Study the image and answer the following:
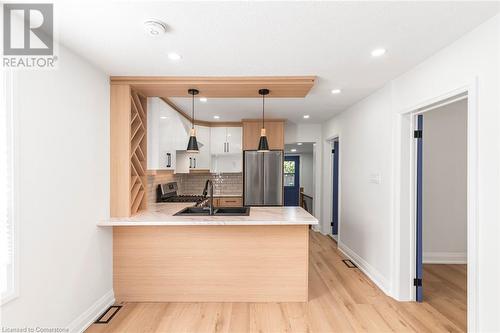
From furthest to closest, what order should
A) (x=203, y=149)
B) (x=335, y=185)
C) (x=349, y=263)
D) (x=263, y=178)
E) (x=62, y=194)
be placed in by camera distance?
1. (x=203, y=149)
2. (x=335, y=185)
3. (x=263, y=178)
4. (x=349, y=263)
5. (x=62, y=194)

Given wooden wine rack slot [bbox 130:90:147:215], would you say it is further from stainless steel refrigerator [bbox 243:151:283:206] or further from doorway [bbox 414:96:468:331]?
doorway [bbox 414:96:468:331]

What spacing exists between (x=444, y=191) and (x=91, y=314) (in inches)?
197

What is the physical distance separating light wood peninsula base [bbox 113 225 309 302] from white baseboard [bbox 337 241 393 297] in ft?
3.29

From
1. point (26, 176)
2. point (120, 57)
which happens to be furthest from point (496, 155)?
point (26, 176)

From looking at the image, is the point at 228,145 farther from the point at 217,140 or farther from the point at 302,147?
the point at 302,147

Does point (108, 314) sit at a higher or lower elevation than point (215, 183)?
lower

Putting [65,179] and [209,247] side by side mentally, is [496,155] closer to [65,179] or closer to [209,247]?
[209,247]

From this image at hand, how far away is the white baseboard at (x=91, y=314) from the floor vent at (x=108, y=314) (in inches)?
1.4

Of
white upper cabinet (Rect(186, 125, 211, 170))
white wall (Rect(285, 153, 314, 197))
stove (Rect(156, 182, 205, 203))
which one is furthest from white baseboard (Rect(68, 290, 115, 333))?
white wall (Rect(285, 153, 314, 197))

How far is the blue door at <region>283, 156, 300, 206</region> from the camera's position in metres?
9.38

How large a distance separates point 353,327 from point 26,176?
9.58 feet

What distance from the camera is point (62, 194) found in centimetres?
A: 204

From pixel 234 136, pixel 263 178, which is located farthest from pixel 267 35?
pixel 234 136

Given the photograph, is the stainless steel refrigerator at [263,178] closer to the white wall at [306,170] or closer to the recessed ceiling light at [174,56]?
the recessed ceiling light at [174,56]
